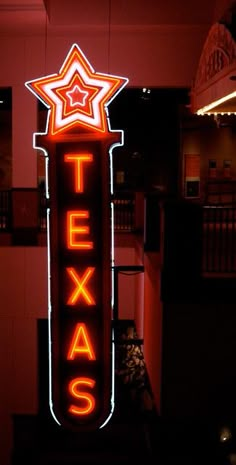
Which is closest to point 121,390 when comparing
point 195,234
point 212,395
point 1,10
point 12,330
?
point 12,330

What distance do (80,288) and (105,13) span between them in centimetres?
621

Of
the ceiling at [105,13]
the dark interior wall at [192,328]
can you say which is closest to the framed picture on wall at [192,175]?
the ceiling at [105,13]

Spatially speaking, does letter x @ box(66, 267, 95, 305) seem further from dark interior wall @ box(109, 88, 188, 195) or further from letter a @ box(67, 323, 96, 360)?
dark interior wall @ box(109, 88, 188, 195)

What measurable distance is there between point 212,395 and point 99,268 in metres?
2.37

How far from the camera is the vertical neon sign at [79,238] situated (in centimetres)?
884

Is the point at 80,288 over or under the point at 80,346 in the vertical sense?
over

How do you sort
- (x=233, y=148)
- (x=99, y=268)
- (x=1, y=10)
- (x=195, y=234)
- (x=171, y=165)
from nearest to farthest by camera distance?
1. (x=195, y=234)
2. (x=99, y=268)
3. (x=1, y=10)
4. (x=233, y=148)
5. (x=171, y=165)

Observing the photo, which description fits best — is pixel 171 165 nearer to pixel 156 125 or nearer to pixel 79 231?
pixel 156 125

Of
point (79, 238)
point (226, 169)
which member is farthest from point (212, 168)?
point (79, 238)

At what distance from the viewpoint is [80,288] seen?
898cm

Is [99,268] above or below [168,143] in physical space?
below

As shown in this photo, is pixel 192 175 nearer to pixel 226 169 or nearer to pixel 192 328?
pixel 226 169

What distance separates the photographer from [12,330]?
1369cm

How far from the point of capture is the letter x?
8.91m
